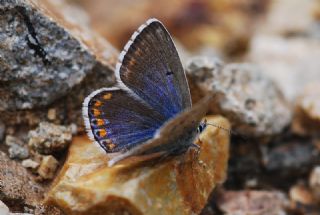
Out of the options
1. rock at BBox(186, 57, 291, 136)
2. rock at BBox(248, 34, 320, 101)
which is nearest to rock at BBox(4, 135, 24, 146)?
rock at BBox(186, 57, 291, 136)

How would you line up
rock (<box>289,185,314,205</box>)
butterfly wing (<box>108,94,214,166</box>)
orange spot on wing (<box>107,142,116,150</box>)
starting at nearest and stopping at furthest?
1. butterfly wing (<box>108,94,214,166</box>)
2. orange spot on wing (<box>107,142,116,150</box>)
3. rock (<box>289,185,314,205</box>)

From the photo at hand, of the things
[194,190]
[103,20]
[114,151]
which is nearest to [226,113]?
[194,190]

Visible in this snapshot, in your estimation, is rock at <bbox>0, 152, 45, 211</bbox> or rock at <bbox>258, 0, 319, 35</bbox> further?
rock at <bbox>258, 0, 319, 35</bbox>

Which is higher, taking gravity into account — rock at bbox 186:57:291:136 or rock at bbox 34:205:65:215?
rock at bbox 186:57:291:136

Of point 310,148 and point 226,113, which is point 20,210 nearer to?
point 226,113

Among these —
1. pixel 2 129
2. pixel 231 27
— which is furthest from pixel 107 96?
pixel 231 27

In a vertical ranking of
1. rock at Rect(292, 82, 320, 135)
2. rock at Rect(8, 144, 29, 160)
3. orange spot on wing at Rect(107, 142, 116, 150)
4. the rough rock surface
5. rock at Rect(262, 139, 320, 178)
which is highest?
the rough rock surface

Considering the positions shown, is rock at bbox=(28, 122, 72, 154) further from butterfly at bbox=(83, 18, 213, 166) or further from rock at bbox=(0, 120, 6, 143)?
butterfly at bbox=(83, 18, 213, 166)
